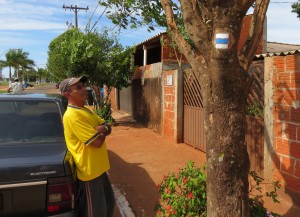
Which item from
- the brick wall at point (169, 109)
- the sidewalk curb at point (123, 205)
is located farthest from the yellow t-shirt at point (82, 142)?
the brick wall at point (169, 109)

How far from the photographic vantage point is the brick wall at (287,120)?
442 centimetres

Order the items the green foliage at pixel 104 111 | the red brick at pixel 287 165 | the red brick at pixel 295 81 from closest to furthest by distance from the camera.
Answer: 1. the red brick at pixel 295 81
2. the red brick at pixel 287 165
3. the green foliage at pixel 104 111

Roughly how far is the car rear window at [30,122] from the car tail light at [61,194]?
0.83 m

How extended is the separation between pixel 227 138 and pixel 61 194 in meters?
1.40

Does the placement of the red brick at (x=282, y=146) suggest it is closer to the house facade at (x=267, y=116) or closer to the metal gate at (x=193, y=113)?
the house facade at (x=267, y=116)

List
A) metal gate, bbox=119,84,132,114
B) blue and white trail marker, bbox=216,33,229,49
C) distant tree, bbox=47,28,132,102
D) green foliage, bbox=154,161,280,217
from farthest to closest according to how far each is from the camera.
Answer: metal gate, bbox=119,84,132,114, distant tree, bbox=47,28,132,102, green foliage, bbox=154,161,280,217, blue and white trail marker, bbox=216,33,229,49

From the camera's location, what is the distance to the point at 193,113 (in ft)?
27.3

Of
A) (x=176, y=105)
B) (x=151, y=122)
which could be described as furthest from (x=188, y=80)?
(x=151, y=122)

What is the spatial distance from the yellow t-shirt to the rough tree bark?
99 cm

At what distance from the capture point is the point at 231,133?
2430mm

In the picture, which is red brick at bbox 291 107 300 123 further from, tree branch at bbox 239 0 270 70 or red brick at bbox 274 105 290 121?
tree branch at bbox 239 0 270 70

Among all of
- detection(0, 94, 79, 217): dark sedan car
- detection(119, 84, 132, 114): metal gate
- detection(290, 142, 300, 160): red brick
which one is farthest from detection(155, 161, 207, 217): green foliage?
detection(119, 84, 132, 114): metal gate

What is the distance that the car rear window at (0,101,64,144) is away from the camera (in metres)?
3.45

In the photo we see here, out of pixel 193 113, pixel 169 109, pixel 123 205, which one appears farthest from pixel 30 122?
pixel 169 109
